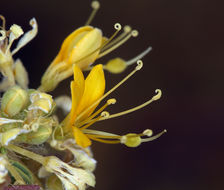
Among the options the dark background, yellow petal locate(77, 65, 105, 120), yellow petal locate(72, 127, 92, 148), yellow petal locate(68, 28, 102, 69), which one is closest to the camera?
yellow petal locate(72, 127, 92, 148)

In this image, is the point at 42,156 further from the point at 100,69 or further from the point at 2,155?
the point at 100,69

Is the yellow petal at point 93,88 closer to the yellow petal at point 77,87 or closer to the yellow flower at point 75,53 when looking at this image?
the yellow petal at point 77,87

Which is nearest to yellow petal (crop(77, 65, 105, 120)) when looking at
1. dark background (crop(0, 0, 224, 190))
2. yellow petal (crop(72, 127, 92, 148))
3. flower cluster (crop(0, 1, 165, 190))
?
flower cluster (crop(0, 1, 165, 190))

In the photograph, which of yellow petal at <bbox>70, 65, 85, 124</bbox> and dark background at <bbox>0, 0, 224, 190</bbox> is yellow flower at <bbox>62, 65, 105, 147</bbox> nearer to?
yellow petal at <bbox>70, 65, 85, 124</bbox>

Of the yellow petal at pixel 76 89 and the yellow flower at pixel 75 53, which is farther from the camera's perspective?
the yellow flower at pixel 75 53

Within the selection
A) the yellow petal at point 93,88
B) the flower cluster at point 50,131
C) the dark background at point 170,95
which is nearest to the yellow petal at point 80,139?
the flower cluster at point 50,131

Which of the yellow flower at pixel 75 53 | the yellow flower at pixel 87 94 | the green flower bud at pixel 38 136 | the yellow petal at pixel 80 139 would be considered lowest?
the yellow petal at pixel 80 139

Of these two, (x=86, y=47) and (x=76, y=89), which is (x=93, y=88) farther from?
(x=86, y=47)
